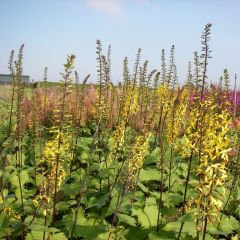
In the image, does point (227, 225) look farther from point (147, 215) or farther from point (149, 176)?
point (149, 176)

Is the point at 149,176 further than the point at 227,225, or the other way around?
the point at 149,176

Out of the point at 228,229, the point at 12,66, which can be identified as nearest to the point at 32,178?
the point at 12,66

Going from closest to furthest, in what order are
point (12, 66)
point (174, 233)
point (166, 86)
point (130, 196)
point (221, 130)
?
1. point (221, 130)
2. point (174, 233)
3. point (130, 196)
4. point (12, 66)
5. point (166, 86)

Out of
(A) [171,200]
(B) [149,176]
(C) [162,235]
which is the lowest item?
(C) [162,235]

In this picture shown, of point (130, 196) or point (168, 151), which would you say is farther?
point (168, 151)

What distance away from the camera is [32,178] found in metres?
6.88

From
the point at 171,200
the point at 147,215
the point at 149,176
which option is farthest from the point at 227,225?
the point at 149,176

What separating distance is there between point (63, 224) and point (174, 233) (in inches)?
54.6

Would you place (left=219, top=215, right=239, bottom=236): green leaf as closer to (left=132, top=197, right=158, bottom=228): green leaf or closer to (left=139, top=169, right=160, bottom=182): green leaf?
(left=132, top=197, right=158, bottom=228): green leaf

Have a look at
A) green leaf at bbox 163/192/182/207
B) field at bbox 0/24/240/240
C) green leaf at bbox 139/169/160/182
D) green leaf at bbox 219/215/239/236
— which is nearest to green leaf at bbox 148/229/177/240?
field at bbox 0/24/240/240

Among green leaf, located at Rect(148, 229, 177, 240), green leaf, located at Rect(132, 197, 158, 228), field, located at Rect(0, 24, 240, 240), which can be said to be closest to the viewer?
field, located at Rect(0, 24, 240, 240)

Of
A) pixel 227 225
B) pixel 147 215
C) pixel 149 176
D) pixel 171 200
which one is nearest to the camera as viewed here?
pixel 227 225

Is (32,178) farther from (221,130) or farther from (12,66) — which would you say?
(221,130)

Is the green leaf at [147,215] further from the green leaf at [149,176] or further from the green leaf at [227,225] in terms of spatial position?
the green leaf at [149,176]
